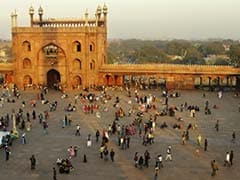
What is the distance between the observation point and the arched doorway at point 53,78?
136 feet

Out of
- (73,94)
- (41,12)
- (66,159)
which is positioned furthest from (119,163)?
(41,12)

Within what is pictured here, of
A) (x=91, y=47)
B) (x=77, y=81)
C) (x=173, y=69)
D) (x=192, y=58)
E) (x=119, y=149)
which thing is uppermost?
(x=91, y=47)

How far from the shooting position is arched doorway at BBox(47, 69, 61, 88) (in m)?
41.5

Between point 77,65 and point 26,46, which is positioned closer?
point 77,65

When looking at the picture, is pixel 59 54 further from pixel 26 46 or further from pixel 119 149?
pixel 119 149

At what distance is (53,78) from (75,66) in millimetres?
2588

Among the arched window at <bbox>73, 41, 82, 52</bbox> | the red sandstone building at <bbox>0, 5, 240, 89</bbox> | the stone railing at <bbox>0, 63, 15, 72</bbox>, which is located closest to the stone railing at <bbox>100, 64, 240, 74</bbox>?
the red sandstone building at <bbox>0, 5, 240, 89</bbox>

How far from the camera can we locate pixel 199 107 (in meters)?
31.6

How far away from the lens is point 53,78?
137ft

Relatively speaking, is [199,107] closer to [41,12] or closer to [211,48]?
[41,12]

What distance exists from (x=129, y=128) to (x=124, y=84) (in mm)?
17796

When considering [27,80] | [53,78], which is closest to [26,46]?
[27,80]

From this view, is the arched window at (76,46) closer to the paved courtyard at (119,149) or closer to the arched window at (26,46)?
the arched window at (26,46)

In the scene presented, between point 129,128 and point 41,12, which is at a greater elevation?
point 41,12
